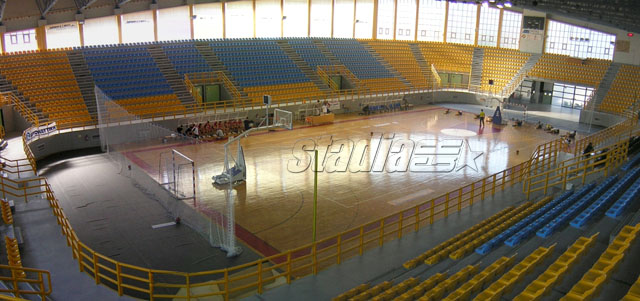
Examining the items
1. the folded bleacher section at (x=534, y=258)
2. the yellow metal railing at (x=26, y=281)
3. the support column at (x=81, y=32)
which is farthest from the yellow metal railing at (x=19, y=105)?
the folded bleacher section at (x=534, y=258)

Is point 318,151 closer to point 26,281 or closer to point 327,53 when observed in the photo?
point 26,281

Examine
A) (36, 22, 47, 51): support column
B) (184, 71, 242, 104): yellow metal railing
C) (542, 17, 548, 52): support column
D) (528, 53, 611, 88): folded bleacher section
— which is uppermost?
(542, 17, 548, 52): support column

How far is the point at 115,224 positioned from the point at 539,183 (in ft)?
45.7

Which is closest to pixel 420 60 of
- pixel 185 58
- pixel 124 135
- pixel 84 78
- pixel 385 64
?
pixel 385 64

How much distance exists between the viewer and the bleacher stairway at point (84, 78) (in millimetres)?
26609

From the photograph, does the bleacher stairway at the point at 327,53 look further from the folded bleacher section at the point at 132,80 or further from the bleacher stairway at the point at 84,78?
the bleacher stairway at the point at 84,78

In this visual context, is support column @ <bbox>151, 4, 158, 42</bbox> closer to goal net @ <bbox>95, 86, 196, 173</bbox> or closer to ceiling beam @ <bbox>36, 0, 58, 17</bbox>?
ceiling beam @ <bbox>36, 0, 58, 17</bbox>

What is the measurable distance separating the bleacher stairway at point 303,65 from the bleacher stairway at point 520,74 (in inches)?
568

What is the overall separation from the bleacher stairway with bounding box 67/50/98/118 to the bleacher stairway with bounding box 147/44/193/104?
168 inches

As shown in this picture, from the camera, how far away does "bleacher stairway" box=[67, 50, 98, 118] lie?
26.6m

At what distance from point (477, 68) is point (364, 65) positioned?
9945 mm

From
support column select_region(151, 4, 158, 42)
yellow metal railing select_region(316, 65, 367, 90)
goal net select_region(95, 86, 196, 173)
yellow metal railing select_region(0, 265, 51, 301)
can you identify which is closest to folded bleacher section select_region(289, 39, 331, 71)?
yellow metal railing select_region(316, 65, 367, 90)

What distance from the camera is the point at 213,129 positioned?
27484 millimetres

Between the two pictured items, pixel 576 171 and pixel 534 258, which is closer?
pixel 534 258
